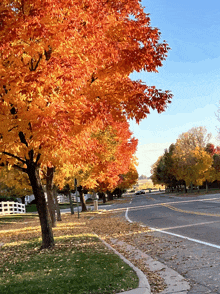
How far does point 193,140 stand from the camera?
7425 cm

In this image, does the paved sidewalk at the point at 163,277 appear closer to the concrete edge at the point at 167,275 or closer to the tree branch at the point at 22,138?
the concrete edge at the point at 167,275

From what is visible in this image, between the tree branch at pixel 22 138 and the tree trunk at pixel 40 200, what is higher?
the tree branch at pixel 22 138

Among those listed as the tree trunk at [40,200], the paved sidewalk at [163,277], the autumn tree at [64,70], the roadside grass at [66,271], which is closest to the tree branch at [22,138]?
the autumn tree at [64,70]

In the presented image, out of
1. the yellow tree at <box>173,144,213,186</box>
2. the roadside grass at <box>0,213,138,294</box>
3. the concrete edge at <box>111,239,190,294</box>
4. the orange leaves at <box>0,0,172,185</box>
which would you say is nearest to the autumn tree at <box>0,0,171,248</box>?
the orange leaves at <box>0,0,172,185</box>

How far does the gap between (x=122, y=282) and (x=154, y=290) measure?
58 centimetres

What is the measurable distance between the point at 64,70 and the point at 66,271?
4580mm

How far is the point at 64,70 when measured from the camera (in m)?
8.45

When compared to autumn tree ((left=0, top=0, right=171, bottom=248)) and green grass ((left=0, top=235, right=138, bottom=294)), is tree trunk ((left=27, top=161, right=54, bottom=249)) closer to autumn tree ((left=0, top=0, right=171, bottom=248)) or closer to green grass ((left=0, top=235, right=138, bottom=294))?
autumn tree ((left=0, top=0, right=171, bottom=248))

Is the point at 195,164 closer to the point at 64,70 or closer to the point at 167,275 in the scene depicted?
the point at 64,70

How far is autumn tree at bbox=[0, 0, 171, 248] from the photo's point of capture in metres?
8.27

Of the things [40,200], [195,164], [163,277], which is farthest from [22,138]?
[195,164]

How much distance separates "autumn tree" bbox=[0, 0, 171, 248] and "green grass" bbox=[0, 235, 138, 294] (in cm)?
155

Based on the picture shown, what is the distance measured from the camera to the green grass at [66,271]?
6.08 meters

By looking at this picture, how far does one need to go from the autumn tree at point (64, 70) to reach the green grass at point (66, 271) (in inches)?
61.0
